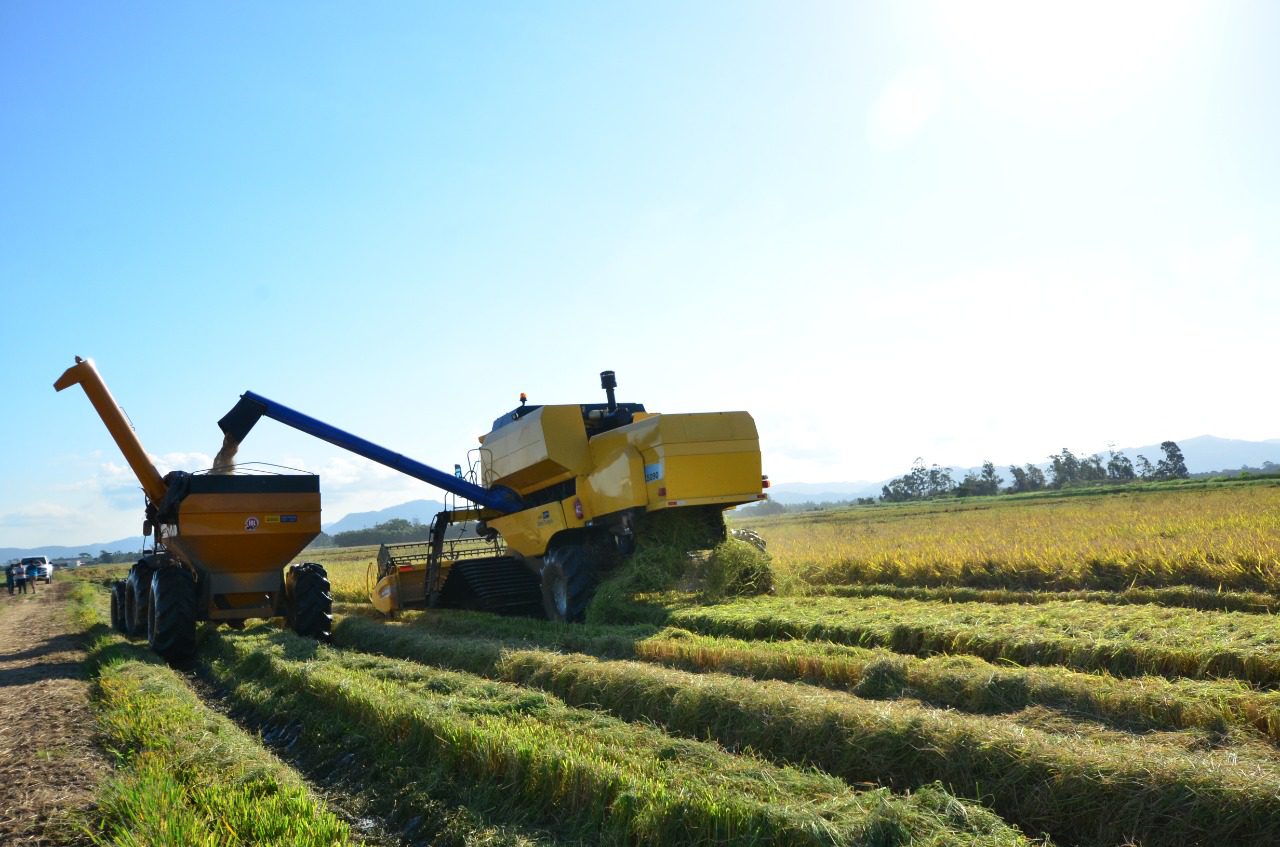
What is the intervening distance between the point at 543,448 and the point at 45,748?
21.9 feet

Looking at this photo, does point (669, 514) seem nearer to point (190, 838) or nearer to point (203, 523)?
point (203, 523)

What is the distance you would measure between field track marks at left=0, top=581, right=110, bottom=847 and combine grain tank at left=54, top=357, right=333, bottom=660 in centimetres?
125

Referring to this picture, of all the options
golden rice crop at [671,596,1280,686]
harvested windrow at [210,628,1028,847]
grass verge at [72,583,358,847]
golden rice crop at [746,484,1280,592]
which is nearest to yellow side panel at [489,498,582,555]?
golden rice crop at [671,596,1280,686]

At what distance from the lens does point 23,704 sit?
8.17 m

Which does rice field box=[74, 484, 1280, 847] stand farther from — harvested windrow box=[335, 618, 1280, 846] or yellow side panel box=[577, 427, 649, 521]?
yellow side panel box=[577, 427, 649, 521]

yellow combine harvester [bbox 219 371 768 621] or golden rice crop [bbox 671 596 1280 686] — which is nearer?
golden rice crop [bbox 671 596 1280 686]

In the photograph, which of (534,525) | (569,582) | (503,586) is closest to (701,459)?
(569,582)

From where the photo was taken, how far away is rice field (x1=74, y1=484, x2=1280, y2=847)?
156 inches

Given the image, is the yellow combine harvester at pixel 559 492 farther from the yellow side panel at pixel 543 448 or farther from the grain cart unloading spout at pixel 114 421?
the grain cart unloading spout at pixel 114 421

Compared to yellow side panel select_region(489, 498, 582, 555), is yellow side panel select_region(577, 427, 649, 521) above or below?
above

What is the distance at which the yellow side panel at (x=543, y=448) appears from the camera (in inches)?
466

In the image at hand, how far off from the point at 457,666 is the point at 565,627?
196cm

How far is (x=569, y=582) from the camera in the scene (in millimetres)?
11445

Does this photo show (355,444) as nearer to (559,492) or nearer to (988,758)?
(559,492)
